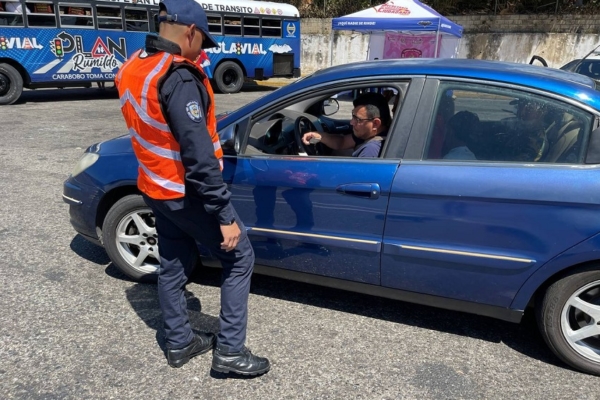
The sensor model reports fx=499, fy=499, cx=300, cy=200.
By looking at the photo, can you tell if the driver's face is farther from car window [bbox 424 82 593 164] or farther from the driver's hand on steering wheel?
car window [bbox 424 82 593 164]

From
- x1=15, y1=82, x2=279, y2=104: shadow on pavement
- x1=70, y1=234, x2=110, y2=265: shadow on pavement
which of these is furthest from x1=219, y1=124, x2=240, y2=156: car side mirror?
x1=15, y1=82, x2=279, y2=104: shadow on pavement

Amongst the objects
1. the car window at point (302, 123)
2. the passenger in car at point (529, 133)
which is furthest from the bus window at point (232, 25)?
the passenger in car at point (529, 133)

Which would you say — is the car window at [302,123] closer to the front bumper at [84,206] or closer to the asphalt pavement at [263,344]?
the asphalt pavement at [263,344]

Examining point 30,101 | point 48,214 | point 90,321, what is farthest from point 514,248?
point 30,101

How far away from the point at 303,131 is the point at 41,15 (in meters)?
10.9

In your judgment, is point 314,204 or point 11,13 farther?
point 11,13

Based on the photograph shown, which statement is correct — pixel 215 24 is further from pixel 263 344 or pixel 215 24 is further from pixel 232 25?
pixel 263 344

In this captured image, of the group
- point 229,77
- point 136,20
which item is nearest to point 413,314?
point 136,20

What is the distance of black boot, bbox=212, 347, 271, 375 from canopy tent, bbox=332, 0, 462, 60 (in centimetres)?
1032

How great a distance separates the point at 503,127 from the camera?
2.70m

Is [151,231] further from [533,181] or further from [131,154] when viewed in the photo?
[533,181]

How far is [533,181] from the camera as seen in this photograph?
2514 millimetres

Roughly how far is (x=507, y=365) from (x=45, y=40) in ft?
41.1

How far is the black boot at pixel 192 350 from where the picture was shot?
2652 mm
